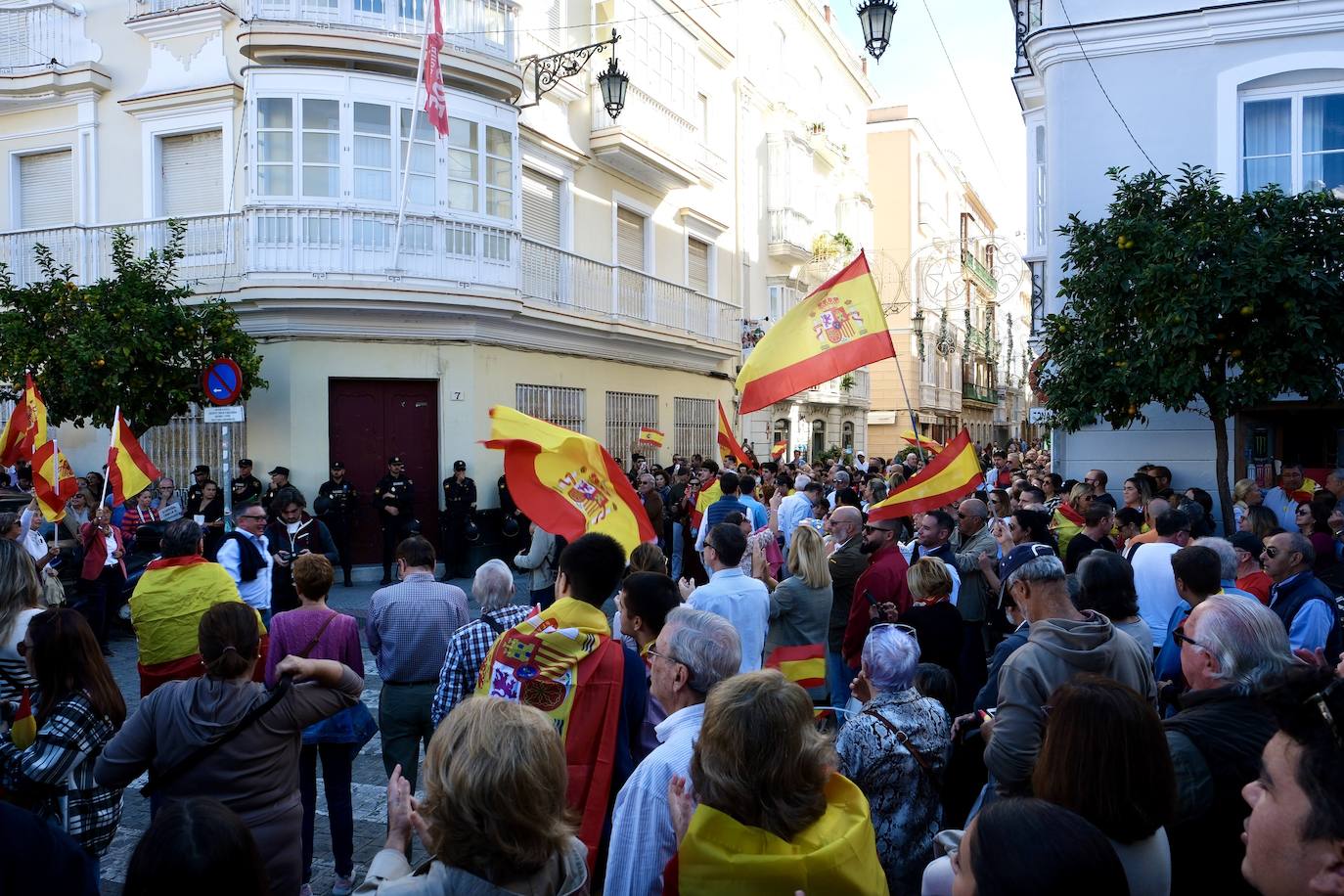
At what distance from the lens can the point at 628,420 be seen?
69.3ft

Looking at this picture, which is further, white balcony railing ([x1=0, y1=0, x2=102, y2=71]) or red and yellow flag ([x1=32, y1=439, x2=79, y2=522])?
white balcony railing ([x1=0, y1=0, x2=102, y2=71])

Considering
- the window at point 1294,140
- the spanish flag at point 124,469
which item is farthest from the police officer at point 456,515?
the window at point 1294,140

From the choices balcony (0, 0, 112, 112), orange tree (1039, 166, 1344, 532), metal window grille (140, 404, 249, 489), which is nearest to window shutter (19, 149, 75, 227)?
balcony (0, 0, 112, 112)

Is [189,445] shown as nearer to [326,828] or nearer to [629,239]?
[629,239]

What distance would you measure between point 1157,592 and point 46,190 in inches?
703

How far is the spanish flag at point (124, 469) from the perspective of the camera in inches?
376

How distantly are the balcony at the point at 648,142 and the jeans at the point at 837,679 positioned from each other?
14.5 m

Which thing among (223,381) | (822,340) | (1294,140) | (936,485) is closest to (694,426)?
(223,381)

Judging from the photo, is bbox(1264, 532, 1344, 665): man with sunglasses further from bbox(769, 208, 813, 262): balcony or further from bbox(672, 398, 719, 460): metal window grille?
bbox(769, 208, 813, 262): balcony

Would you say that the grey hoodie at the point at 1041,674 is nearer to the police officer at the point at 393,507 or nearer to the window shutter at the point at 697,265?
the police officer at the point at 393,507

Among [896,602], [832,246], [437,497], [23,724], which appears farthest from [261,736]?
[832,246]

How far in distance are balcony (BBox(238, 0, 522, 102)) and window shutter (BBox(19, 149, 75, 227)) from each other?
346 cm

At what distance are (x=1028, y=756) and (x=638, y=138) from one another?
17919 millimetres

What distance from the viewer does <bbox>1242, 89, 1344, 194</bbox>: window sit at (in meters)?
13.2
